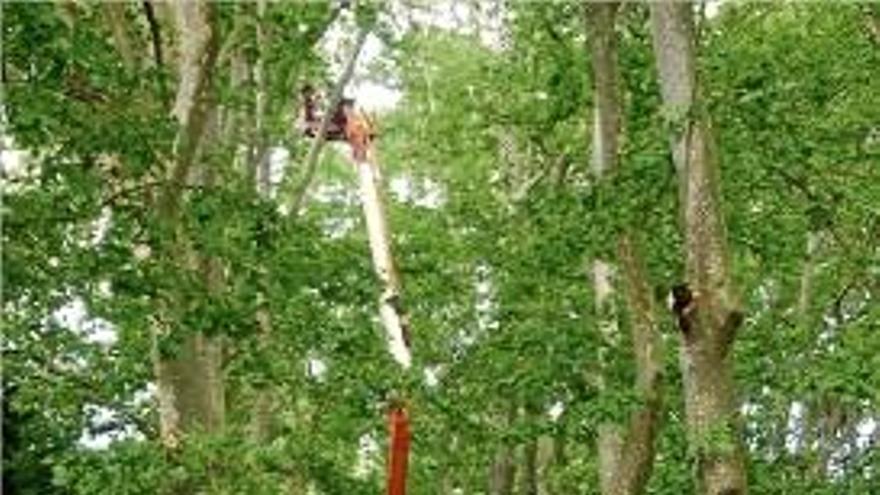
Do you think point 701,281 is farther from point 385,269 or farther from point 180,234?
point 385,269

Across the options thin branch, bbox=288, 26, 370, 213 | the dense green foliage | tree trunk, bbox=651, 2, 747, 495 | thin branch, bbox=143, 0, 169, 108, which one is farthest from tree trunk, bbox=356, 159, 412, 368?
tree trunk, bbox=651, 2, 747, 495

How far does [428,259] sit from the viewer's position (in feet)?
66.5

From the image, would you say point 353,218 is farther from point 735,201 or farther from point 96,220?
point 96,220

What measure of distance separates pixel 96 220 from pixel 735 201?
20.6 feet

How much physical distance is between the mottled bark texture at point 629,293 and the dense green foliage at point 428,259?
262 millimetres

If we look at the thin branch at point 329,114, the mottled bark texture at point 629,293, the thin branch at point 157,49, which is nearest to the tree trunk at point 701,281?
the mottled bark texture at point 629,293

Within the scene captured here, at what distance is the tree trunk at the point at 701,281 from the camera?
10266 millimetres

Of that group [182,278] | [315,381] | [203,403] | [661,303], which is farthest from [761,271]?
[182,278]

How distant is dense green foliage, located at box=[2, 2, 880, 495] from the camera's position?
36.3 ft

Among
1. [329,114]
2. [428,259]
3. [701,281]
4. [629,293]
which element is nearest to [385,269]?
[329,114]

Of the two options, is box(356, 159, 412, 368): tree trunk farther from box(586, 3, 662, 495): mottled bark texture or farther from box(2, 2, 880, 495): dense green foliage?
box(586, 3, 662, 495): mottled bark texture

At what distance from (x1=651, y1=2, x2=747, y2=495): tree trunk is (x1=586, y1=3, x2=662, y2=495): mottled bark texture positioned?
157cm

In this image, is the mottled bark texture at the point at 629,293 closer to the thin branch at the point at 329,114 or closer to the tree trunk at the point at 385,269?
the tree trunk at the point at 385,269

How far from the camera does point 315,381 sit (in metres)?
14.8
